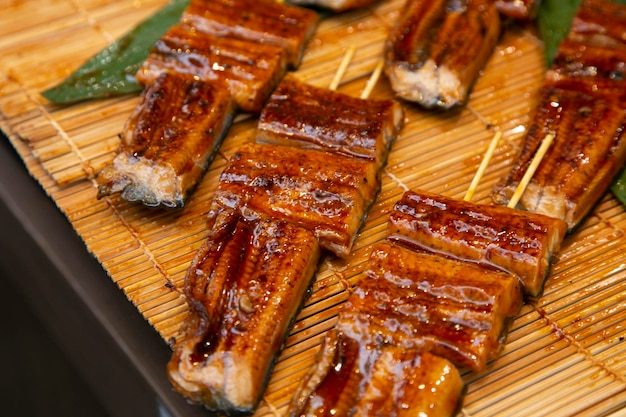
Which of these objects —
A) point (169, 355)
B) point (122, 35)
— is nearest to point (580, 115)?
point (169, 355)

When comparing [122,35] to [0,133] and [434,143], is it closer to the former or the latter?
[0,133]

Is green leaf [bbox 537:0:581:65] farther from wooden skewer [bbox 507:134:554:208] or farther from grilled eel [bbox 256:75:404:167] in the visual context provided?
grilled eel [bbox 256:75:404:167]

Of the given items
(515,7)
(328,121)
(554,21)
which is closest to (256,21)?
(328,121)

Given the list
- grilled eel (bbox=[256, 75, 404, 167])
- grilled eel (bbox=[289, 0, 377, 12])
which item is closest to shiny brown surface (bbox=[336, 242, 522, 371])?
grilled eel (bbox=[256, 75, 404, 167])

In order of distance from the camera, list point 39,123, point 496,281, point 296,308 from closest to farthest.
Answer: point 496,281, point 296,308, point 39,123

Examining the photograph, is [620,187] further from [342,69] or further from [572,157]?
[342,69]

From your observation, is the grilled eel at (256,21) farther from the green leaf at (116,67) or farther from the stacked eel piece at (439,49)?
the stacked eel piece at (439,49)
